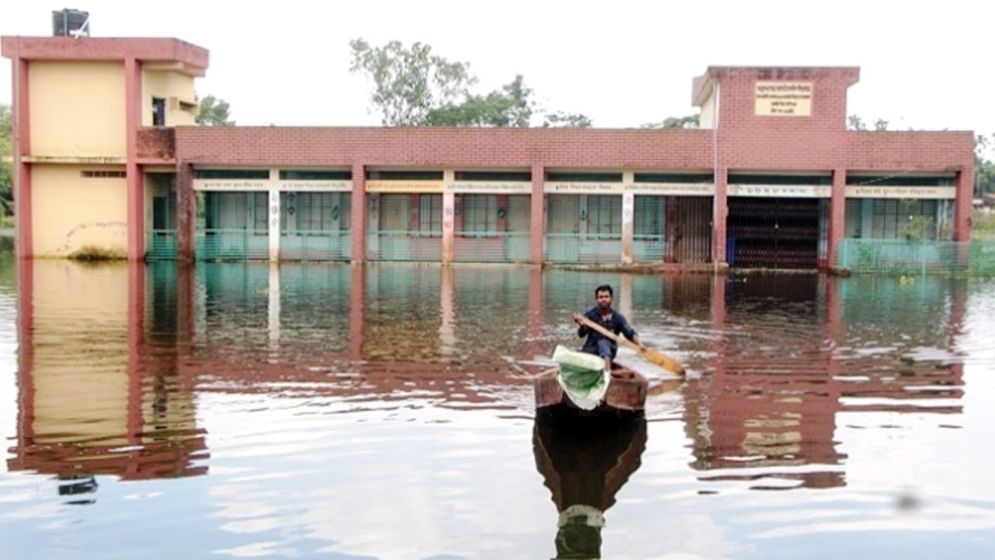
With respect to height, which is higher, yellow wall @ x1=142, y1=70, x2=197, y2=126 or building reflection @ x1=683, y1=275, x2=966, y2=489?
yellow wall @ x1=142, y1=70, x2=197, y2=126

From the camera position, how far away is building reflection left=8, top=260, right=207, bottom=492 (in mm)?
9789

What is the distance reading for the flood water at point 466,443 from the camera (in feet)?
26.0

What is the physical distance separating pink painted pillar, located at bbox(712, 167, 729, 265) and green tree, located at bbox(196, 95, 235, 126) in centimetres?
4188

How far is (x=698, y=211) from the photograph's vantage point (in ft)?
134

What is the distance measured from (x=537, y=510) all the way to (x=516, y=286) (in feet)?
72.8

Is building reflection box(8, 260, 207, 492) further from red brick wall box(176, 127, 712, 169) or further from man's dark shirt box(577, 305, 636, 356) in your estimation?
red brick wall box(176, 127, 712, 169)

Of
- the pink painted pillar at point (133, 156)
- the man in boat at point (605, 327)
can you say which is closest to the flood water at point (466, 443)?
the man in boat at point (605, 327)

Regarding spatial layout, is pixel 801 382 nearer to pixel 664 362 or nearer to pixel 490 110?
pixel 664 362

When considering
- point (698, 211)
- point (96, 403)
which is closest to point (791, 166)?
point (698, 211)

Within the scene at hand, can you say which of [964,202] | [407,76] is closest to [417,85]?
[407,76]

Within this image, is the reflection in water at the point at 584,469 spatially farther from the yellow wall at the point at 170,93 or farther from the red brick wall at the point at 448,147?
the yellow wall at the point at 170,93

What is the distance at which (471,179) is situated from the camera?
40.7 m

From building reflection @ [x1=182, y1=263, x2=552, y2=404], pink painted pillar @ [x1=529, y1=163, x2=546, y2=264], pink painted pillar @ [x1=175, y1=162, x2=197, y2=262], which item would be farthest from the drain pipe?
pink painted pillar @ [x1=175, y1=162, x2=197, y2=262]

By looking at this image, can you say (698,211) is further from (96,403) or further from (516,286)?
(96,403)
